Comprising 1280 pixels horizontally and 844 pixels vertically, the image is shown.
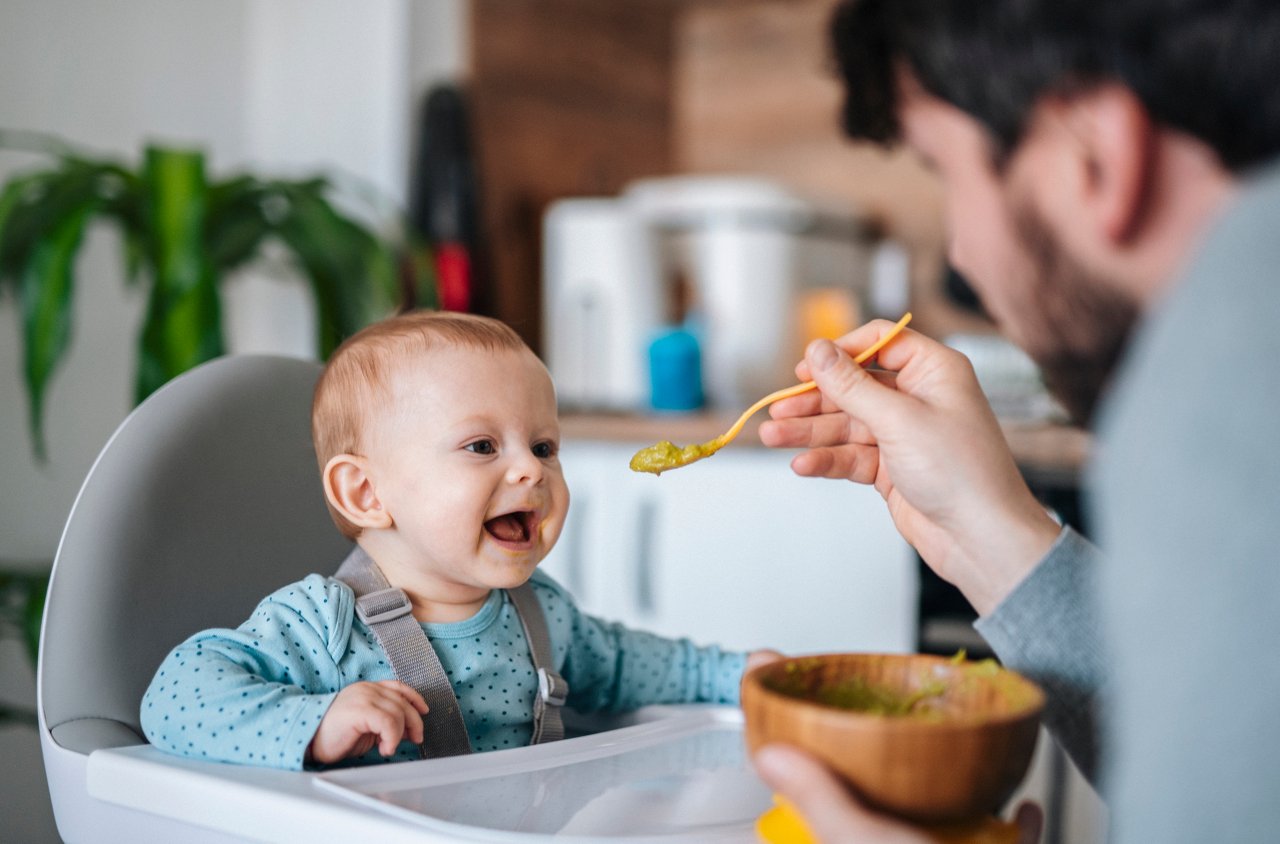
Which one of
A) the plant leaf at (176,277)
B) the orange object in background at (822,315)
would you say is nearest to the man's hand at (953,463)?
the plant leaf at (176,277)

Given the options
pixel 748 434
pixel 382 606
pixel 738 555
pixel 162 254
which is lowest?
pixel 738 555

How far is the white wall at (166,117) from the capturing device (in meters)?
2.00

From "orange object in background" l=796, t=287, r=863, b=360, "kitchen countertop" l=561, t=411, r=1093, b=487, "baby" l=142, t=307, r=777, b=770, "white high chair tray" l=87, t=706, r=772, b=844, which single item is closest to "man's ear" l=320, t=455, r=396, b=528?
"baby" l=142, t=307, r=777, b=770

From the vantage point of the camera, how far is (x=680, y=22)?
123 inches

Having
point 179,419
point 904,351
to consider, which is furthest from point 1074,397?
point 179,419

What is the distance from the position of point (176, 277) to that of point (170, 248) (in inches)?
1.7

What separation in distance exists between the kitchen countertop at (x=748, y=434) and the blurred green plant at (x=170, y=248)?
0.48 m

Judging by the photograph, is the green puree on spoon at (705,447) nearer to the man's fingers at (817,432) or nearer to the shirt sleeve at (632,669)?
the man's fingers at (817,432)

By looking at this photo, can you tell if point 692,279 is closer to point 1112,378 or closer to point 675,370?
point 675,370

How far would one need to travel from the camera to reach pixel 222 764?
0.75 metres

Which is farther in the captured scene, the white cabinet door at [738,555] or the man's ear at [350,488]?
the white cabinet door at [738,555]

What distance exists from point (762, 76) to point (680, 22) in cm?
27

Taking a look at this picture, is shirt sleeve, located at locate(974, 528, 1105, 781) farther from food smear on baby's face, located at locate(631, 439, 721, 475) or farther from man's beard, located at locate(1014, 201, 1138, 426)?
food smear on baby's face, located at locate(631, 439, 721, 475)

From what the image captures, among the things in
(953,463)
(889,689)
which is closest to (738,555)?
(953,463)
